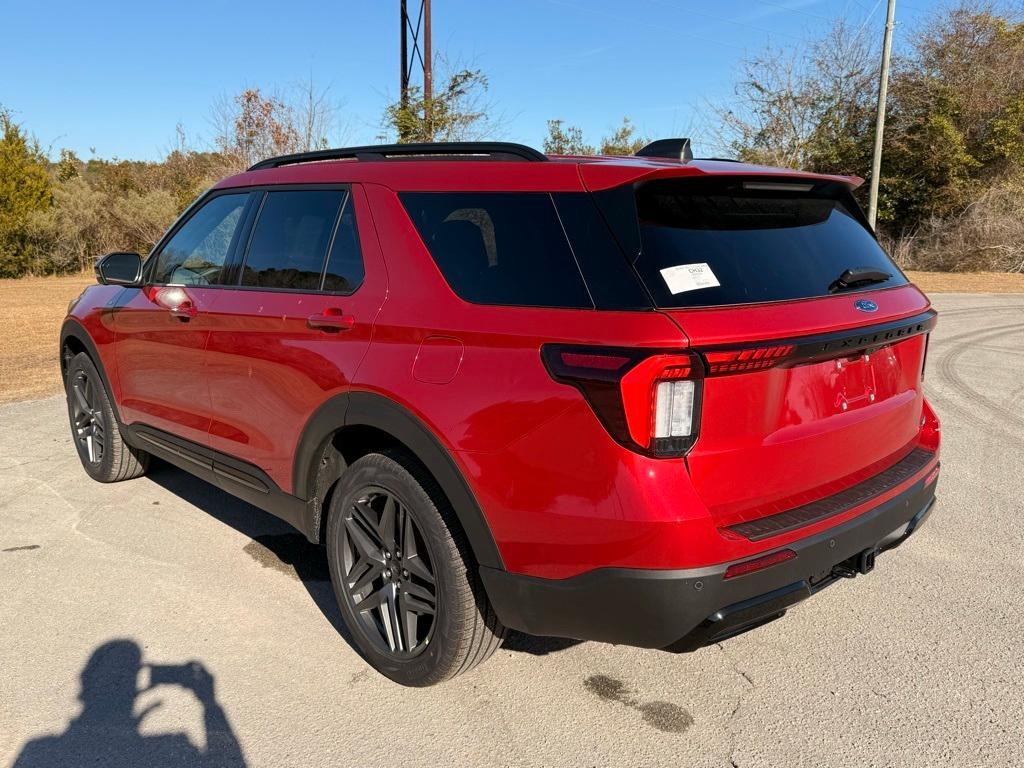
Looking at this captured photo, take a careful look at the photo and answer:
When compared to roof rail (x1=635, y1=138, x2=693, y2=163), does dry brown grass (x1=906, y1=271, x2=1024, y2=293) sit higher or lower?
lower

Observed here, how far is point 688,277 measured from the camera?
2.21m

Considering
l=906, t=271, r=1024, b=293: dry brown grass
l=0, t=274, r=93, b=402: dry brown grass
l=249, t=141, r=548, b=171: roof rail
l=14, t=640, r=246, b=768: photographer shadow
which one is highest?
l=249, t=141, r=548, b=171: roof rail

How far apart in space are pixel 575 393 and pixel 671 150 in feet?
4.86

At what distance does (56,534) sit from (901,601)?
165 inches

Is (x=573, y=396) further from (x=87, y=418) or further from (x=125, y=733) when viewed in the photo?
(x=87, y=418)

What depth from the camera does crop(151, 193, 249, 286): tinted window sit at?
368cm

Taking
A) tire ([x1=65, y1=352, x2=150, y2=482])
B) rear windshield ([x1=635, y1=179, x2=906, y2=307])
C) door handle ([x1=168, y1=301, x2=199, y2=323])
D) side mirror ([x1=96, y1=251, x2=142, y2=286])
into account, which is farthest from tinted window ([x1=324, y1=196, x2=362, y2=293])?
tire ([x1=65, y1=352, x2=150, y2=482])

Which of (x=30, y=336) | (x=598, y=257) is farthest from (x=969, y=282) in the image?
(x=598, y=257)

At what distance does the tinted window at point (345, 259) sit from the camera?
288cm

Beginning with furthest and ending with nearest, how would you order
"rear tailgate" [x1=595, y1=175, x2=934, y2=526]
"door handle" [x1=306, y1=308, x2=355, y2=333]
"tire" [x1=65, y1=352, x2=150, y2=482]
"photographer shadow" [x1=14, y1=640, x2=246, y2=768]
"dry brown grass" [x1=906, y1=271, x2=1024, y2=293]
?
"dry brown grass" [x1=906, y1=271, x2=1024, y2=293] < "tire" [x1=65, y1=352, x2=150, y2=482] < "door handle" [x1=306, y1=308, x2=355, y2=333] < "photographer shadow" [x1=14, y1=640, x2=246, y2=768] < "rear tailgate" [x1=595, y1=175, x2=934, y2=526]

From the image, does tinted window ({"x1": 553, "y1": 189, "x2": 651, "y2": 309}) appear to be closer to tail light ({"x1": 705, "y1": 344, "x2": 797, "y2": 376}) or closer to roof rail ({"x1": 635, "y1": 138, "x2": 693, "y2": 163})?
tail light ({"x1": 705, "y1": 344, "x2": 797, "y2": 376})

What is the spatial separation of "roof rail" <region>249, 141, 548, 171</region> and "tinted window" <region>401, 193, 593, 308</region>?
18cm

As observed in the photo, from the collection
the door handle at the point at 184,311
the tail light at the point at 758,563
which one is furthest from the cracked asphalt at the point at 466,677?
the door handle at the point at 184,311

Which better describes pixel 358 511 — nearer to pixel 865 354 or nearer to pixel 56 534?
pixel 865 354
